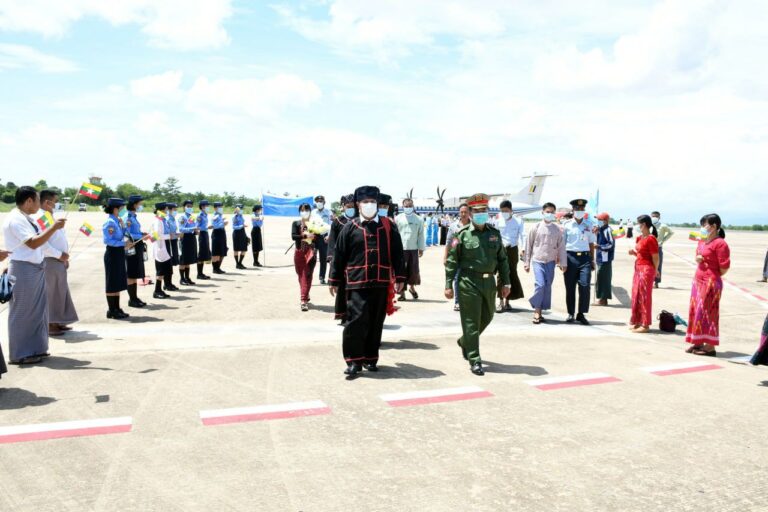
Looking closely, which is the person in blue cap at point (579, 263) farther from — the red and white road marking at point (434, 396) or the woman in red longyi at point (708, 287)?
the red and white road marking at point (434, 396)

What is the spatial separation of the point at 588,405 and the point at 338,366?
2775 mm

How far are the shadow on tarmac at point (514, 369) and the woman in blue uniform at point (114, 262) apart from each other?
6194 millimetres

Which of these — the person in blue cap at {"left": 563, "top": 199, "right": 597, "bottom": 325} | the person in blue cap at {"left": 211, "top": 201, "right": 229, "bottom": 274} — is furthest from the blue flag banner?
the person in blue cap at {"left": 563, "top": 199, "right": 597, "bottom": 325}

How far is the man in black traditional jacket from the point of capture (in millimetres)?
6152

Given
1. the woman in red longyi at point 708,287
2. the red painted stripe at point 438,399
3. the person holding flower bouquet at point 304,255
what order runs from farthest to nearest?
1. the person holding flower bouquet at point 304,255
2. the woman in red longyi at point 708,287
3. the red painted stripe at point 438,399

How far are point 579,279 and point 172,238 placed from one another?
9.21 metres

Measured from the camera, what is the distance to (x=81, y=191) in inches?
281

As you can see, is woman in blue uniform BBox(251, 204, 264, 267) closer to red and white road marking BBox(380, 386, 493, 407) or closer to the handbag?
the handbag

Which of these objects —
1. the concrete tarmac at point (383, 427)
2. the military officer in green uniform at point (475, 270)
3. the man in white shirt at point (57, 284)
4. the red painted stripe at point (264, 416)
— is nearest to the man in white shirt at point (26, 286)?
the concrete tarmac at point (383, 427)

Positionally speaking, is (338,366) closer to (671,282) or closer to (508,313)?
(508,313)

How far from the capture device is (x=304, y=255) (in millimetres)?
10352

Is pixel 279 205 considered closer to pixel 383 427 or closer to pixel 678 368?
pixel 678 368

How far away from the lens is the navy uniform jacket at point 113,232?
29.8 feet

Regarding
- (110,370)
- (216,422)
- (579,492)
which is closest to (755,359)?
(579,492)
